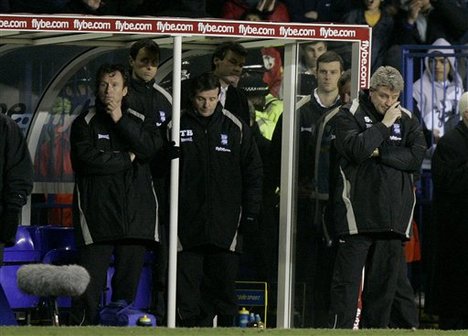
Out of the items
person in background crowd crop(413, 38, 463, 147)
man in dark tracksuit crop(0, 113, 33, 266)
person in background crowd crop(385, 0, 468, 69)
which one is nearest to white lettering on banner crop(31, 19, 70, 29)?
man in dark tracksuit crop(0, 113, 33, 266)

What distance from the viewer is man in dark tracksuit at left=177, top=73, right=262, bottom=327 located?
41.0 feet

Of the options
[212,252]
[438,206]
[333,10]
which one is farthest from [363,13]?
[212,252]

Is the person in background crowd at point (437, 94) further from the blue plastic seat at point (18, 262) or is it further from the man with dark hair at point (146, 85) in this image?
the blue plastic seat at point (18, 262)

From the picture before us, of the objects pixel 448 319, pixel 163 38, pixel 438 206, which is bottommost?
pixel 448 319

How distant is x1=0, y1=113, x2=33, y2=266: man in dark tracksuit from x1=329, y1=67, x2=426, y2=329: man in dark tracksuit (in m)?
2.32

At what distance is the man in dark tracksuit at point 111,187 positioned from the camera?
A: 12.1 meters

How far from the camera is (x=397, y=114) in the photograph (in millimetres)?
12164

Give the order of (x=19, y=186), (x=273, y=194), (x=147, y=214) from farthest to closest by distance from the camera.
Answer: (x=273, y=194) < (x=147, y=214) < (x=19, y=186)

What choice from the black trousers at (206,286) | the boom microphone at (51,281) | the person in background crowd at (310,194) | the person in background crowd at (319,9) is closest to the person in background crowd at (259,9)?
the person in background crowd at (319,9)

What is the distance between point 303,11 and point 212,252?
458 centimetres

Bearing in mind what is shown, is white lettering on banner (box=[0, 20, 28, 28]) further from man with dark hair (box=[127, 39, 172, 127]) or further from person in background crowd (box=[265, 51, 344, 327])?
person in background crowd (box=[265, 51, 344, 327])

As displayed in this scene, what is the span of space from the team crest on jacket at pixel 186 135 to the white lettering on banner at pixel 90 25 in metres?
0.97

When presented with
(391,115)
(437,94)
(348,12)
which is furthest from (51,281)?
(348,12)

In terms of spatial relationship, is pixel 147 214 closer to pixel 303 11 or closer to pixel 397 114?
pixel 397 114
